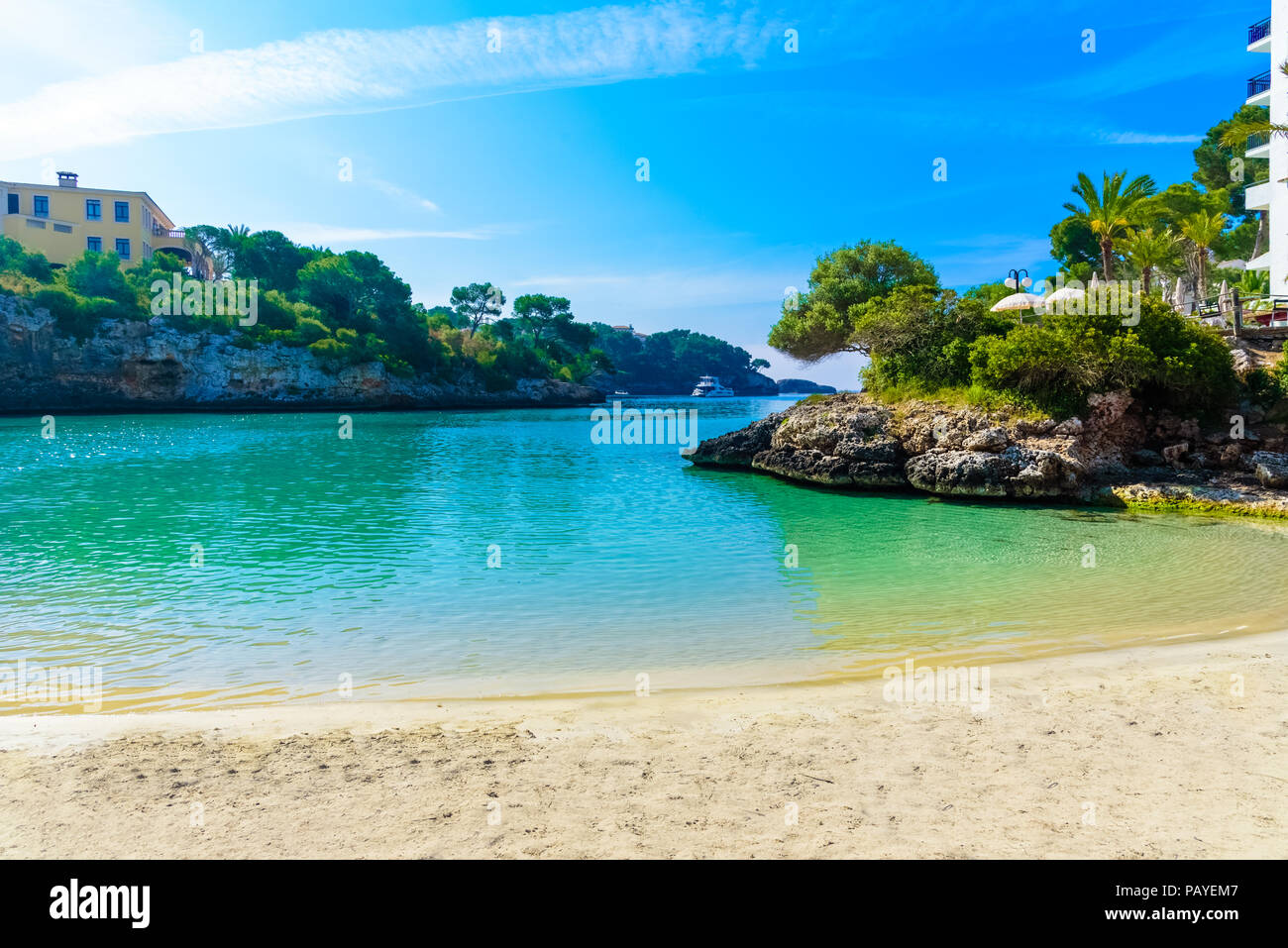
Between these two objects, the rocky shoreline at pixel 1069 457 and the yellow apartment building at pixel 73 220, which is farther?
the yellow apartment building at pixel 73 220

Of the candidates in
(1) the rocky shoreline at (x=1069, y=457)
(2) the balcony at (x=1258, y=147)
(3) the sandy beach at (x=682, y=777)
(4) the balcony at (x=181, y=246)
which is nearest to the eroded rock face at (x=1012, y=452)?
(1) the rocky shoreline at (x=1069, y=457)

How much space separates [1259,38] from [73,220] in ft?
366

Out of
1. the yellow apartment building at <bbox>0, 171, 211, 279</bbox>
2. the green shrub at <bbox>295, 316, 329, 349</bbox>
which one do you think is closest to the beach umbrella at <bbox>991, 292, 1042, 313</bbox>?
the green shrub at <bbox>295, 316, 329, 349</bbox>

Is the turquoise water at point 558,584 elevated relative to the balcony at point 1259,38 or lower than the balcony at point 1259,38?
lower

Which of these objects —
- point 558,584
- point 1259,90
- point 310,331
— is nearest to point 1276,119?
point 1259,90

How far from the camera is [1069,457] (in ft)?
78.9

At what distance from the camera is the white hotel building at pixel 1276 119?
1519 inches

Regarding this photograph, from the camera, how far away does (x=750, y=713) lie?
7.64m

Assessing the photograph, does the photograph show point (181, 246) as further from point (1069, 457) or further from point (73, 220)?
point (1069, 457)

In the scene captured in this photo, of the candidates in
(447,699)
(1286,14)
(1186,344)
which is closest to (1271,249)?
(1286,14)

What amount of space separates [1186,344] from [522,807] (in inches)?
1101

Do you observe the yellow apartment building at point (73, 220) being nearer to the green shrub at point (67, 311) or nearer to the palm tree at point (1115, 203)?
the green shrub at point (67, 311)
